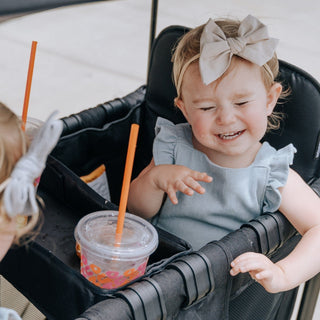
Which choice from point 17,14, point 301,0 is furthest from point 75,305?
point 301,0

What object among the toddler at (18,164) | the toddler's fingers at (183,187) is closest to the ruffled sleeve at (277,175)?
the toddler's fingers at (183,187)

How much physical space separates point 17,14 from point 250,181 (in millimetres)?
642

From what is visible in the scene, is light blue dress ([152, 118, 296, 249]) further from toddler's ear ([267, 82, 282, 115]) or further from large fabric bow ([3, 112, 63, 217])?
large fabric bow ([3, 112, 63, 217])

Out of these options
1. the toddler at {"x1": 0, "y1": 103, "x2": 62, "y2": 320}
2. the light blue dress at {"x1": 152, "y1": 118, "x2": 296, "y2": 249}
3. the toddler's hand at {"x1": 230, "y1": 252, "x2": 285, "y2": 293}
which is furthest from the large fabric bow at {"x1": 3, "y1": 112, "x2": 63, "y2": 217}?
the light blue dress at {"x1": 152, "y1": 118, "x2": 296, "y2": 249}

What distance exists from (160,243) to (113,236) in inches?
4.1

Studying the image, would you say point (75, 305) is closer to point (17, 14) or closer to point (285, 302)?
point (17, 14)

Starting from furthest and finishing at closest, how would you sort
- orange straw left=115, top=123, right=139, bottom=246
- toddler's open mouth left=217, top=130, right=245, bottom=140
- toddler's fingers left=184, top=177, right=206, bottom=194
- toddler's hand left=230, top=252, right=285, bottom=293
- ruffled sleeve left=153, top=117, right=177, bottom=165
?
ruffled sleeve left=153, top=117, right=177, bottom=165, toddler's open mouth left=217, top=130, right=245, bottom=140, toddler's fingers left=184, top=177, right=206, bottom=194, toddler's hand left=230, top=252, right=285, bottom=293, orange straw left=115, top=123, right=139, bottom=246

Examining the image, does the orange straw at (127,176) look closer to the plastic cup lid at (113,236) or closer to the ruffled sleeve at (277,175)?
the plastic cup lid at (113,236)

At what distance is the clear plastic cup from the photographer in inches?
35.0

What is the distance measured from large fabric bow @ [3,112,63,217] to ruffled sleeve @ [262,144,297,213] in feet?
2.08

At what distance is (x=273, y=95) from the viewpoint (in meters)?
1.18

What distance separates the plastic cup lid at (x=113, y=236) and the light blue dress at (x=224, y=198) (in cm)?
26

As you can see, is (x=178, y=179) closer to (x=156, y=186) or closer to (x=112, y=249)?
(x=156, y=186)

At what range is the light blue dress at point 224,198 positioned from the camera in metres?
1.19
